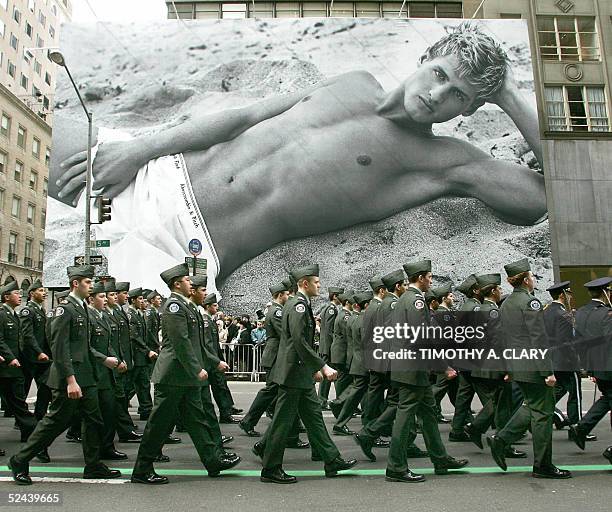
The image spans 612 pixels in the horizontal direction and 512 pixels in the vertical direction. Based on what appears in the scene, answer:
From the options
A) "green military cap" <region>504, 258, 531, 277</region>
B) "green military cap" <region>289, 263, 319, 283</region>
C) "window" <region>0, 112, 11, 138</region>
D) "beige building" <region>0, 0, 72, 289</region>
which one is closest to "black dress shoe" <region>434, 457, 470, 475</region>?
"green military cap" <region>504, 258, 531, 277</region>

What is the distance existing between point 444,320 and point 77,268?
4.51 metres

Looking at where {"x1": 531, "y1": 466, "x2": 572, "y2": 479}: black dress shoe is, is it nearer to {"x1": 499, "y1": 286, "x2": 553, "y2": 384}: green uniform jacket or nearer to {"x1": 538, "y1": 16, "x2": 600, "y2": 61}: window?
{"x1": 499, "y1": 286, "x2": 553, "y2": 384}: green uniform jacket

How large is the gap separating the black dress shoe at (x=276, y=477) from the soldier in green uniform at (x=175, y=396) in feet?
1.54

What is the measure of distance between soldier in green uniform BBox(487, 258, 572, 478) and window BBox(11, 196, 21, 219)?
46254 mm

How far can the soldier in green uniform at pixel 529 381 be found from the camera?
5402mm

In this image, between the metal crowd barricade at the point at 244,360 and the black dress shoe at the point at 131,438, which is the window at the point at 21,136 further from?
the black dress shoe at the point at 131,438

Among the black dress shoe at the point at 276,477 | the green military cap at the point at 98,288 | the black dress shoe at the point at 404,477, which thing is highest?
the green military cap at the point at 98,288

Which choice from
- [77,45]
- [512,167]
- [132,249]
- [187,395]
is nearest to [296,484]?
[187,395]

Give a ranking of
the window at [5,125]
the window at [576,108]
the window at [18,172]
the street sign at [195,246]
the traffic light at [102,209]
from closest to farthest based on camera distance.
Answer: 1. the traffic light at [102,209]
2. the street sign at [195,246]
3. the window at [576,108]
4. the window at [5,125]
5. the window at [18,172]

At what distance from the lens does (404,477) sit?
533cm

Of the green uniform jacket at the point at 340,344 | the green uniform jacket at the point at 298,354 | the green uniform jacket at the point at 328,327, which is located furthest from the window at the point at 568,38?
the green uniform jacket at the point at 298,354

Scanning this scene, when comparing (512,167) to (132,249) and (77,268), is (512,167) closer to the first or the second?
(132,249)

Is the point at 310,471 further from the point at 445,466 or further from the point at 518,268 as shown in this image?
the point at 518,268

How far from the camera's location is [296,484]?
5.34 metres
